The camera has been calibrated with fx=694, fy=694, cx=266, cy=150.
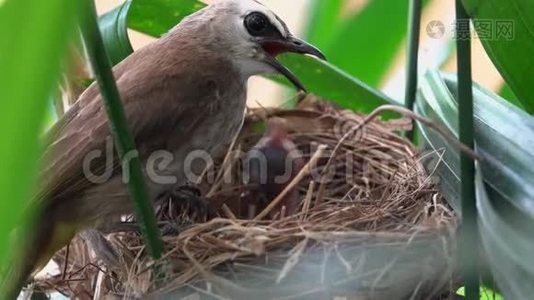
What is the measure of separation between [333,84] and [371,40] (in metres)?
0.18

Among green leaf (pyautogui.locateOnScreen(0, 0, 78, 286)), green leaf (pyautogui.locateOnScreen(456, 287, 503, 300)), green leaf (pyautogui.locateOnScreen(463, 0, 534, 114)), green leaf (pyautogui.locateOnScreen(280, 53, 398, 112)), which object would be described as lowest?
green leaf (pyautogui.locateOnScreen(456, 287, 503, 300))

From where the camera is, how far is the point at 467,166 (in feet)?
2.06

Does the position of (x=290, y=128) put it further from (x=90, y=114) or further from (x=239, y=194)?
(x=90, y=114)

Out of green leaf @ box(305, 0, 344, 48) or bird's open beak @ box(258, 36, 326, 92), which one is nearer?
bird's open beak @ box(258, 36, 326, 92)

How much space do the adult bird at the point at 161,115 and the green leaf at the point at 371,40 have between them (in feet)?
0.69

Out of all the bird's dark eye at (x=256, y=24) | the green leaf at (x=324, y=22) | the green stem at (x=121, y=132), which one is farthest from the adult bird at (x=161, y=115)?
the green stem at (x=121, y=132)

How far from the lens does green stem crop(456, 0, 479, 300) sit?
1.87 ft

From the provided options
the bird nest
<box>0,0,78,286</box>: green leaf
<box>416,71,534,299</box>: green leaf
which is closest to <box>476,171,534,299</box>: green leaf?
<box>416,71,534,299</box>: green leaf

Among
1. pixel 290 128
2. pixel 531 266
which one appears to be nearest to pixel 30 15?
pixel 531 266

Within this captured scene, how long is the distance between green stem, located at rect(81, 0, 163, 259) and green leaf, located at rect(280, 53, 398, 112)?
2.21 ft

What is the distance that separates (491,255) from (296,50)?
2.42 feet

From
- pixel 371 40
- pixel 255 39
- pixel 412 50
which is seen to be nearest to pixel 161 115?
pixel 255 39

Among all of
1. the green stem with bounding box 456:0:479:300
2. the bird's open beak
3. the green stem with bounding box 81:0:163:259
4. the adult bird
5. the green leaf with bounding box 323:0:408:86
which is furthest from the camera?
the green leaf with bounding box 323:0:408:86

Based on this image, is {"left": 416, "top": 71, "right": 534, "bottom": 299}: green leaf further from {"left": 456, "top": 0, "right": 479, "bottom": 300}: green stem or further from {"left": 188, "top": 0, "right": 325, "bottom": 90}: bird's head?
{"left": 188, "top": 0, "right": 325, "bottom": 90}: bird's head
